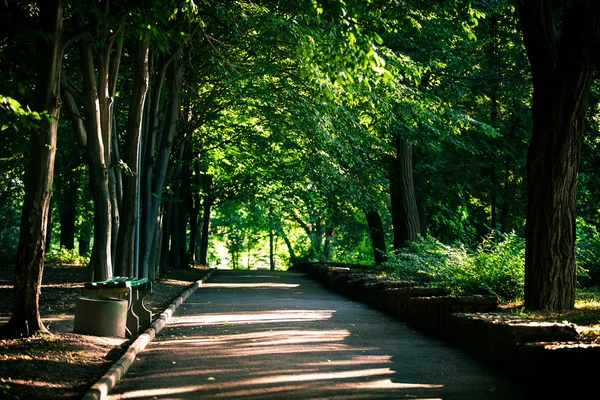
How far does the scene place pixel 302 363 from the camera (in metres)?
9.13

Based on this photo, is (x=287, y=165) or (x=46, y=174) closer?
(x=46, y=174)

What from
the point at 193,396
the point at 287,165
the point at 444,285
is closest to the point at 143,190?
the point at 444,285

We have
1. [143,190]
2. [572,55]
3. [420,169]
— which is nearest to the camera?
[572,55]

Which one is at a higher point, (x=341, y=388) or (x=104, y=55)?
(x=104, y=55)

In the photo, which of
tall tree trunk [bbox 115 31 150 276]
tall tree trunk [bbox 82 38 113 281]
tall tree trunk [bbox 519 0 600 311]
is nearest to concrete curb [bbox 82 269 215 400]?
tall tree trunk [bbox 82 38 113 281]

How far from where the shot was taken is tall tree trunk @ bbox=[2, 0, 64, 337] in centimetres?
996

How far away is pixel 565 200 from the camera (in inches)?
441

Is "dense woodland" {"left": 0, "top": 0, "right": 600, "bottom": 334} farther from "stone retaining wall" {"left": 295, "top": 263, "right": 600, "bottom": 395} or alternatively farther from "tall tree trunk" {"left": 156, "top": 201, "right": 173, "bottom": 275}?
"stone retaining wall" {"left": 295, "top": 263, "right": 600, "bottom": 395}

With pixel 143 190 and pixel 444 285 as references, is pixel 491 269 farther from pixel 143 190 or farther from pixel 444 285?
pixel 143 190

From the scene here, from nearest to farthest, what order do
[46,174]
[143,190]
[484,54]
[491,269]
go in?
[46,174], [491,269], [143,190], [484,54]

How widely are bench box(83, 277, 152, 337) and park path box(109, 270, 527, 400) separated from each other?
1.56 feet

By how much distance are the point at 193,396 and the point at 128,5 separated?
257 inches

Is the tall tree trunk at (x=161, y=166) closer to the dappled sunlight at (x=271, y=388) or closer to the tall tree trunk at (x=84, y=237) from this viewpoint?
the dappled sunlight at (x=271, y=388)

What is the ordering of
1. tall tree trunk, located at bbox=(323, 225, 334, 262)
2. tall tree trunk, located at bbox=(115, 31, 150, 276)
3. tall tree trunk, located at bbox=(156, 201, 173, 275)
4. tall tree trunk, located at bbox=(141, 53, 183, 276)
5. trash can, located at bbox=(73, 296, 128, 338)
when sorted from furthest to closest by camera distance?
tall tree trunk, located at bbox=(323, 225, 334, 262) → tall tree trunk, located at bbox=(156, 201, 173, 275) → tall tree trunk, located at bbox=(141, 53, 183, 276) → tall tree trunk, located at bbox=(115, 31, 150, 276) → trash can, located at bbox=(73, 296, 128, 338)
